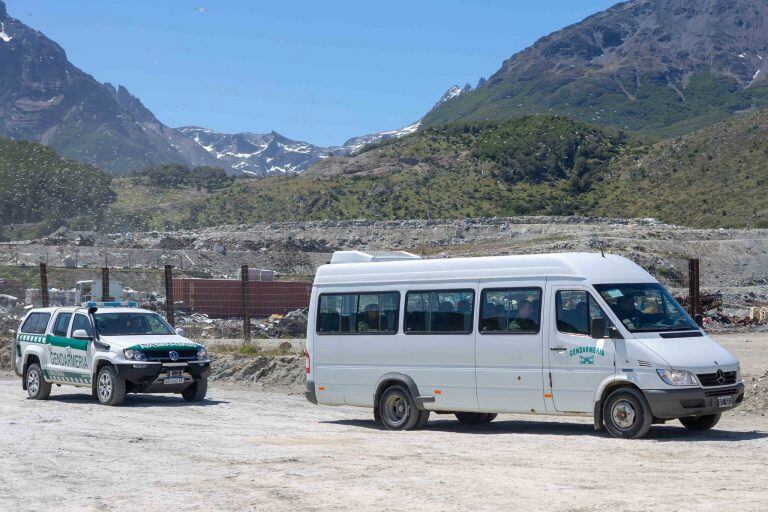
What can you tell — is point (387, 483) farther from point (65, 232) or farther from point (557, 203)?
point (557, 203)

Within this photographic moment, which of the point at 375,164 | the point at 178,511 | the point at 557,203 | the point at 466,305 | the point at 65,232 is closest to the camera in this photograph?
the point at 178,511

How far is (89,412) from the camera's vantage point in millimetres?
18391

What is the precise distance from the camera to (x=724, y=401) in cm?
1370

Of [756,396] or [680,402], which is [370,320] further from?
[756,396]

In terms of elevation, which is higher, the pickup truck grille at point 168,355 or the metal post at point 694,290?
the metal post at point 694,290

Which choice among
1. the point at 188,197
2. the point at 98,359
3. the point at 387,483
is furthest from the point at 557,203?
the point at 387,483

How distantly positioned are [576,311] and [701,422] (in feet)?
7.11

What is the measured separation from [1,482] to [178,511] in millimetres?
2655

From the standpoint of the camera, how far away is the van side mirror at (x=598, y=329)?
14.1 m

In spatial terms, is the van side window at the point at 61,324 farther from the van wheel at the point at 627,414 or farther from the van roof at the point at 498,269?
the van wheel at the point at 627,414

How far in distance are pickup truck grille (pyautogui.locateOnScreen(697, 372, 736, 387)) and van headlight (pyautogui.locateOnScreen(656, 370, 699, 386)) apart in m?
0.12

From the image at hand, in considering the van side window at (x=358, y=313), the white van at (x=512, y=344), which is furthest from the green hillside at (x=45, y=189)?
the white van at (x=512, y=344)

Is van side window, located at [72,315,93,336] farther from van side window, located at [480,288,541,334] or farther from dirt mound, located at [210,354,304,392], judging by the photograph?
van side window, located at [480,288,541,334]

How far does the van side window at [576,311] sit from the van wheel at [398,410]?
8.45 ft
